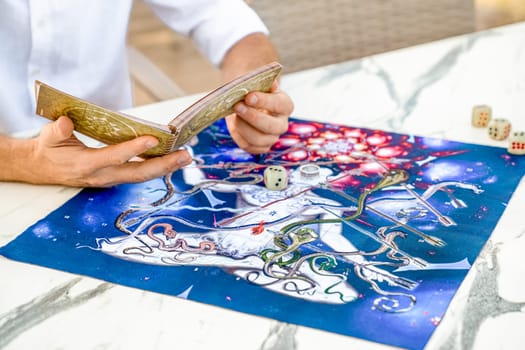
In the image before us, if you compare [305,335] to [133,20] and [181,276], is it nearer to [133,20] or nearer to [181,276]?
[181,276]

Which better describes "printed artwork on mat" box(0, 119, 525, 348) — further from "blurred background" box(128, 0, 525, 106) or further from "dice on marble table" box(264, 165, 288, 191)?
"blurred background" box(128, 0, 525, 106)

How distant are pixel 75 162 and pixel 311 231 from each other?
40 centimetres

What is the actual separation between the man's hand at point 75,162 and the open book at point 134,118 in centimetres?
2

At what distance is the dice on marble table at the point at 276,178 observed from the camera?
122 cm

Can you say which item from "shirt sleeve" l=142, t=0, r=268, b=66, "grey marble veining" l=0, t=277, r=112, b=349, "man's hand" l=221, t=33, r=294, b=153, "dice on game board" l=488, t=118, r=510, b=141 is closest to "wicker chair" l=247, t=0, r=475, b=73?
"shirt sleeve" l=142, t=0, r=268, b=66

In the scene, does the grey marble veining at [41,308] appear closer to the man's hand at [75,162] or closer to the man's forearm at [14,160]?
the man's hand at [75,162]

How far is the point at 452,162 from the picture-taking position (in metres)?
1.30

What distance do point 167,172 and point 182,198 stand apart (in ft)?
0.16

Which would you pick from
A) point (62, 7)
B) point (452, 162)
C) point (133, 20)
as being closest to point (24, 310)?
point (452, 162)

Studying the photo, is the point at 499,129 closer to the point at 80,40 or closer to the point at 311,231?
the point at 311,231

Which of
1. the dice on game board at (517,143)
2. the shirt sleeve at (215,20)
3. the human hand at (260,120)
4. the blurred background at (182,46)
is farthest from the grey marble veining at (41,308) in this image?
the blurred background at (182,46)

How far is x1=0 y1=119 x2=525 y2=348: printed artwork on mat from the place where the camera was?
3.02 ft

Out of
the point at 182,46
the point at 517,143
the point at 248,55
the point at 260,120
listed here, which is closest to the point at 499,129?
the point at 517,143

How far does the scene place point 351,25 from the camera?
223 cm
